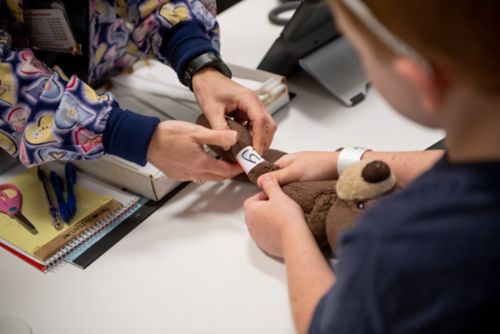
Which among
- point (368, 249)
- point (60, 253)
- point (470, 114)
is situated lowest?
point (60, 253)

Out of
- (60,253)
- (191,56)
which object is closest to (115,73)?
(191,56)

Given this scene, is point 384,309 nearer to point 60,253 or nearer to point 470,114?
point 470,114

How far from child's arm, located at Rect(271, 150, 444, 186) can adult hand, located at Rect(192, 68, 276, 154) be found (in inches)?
2.4

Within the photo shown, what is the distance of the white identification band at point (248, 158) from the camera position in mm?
707

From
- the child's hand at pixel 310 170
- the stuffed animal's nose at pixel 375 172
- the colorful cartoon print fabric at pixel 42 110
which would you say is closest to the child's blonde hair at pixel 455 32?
the stuffed animal's nose at pixel 375 172

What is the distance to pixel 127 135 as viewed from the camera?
0.71 metres

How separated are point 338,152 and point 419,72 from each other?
37 centimetres

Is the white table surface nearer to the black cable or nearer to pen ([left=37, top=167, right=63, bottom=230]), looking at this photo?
pen ([left=37, top=167, right=63, bottom=230])

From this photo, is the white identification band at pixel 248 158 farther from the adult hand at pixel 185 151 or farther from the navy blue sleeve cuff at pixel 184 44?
the navy blue sleeve cuff at pixel 184 44

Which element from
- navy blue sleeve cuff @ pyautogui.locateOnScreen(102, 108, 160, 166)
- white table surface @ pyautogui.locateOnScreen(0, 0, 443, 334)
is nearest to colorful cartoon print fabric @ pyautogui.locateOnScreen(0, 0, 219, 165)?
navy blue sleeve cuff @ pyautogui.locateOnScreen(102, 108, 160, 166)

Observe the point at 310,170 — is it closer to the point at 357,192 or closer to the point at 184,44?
the point at 357,192

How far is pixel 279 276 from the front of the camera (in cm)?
62

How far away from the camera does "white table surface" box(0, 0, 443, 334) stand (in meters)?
0.59

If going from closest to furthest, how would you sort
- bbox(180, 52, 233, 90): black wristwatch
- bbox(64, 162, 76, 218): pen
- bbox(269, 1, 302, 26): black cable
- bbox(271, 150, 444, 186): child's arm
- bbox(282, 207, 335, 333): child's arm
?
bbox(282, 207, 335, 333): child's arm
bbox(271, 150, 444, 186): child's arm
bbox(64, 162, 76, 218): pen
bbox(180, 52, 233, 90): black wristwatch
bbox(269, 1, 302, 26): black cable
